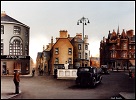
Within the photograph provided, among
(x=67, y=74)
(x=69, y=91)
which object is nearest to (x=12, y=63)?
(x=67, y=74)

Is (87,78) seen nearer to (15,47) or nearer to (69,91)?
(69,91)

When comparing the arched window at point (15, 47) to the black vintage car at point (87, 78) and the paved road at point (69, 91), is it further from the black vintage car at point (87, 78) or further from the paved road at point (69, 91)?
the black vintage car at point (87, 78)

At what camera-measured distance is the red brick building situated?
54.5 m

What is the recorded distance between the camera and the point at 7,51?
106 ft

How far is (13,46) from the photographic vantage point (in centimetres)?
3334

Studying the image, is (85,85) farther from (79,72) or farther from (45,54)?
(45,54)

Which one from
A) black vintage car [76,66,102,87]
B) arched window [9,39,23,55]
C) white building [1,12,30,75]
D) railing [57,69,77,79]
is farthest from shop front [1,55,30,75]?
black vintage car [76,66,102,87]

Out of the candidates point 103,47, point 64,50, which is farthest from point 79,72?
point 103,47

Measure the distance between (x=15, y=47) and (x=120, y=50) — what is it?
29.2 meters

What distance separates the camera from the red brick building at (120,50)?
54.5 metres

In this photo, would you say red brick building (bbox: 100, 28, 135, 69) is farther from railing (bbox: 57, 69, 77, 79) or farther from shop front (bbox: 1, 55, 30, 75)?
railing (bbox: 57, 69, 77, 79)

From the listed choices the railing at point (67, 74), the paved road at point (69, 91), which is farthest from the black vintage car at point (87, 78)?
the railing at point (67, 74)

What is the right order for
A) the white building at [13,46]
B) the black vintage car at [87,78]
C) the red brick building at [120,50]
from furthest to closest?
the red brick building at [120,50] → the white building at [13,46] → the black vintage car at [87,78]

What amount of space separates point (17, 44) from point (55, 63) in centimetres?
631
